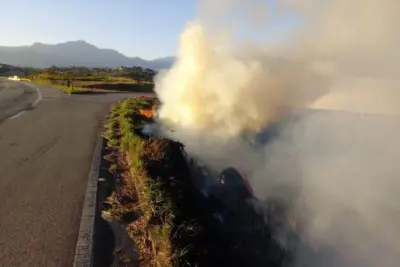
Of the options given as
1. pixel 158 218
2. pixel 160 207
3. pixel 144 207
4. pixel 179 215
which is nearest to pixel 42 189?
pixel 144 207

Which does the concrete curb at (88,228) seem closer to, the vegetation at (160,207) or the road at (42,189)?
the road at (42,189)

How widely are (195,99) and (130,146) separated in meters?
8.04

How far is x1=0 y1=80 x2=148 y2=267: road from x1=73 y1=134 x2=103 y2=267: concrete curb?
0.10 m

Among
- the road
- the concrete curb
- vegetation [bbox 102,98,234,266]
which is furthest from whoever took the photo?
the road

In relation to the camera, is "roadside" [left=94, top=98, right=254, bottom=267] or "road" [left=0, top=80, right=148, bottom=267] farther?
"road" [left=0, top=80, right=148, bottom=267]

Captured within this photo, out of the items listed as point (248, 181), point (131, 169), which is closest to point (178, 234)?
point (131, 169)

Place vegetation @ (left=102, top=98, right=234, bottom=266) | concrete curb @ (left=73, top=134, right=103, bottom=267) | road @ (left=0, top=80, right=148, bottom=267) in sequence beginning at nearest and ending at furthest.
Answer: concrete curb @ (left=73, top=134, right=103, bottom=267)
vegetation @ (left=102, top=98, right=234, bottom=266)
road @ (left=0, top=80, right=148, bottom=267)

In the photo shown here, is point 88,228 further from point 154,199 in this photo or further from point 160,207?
point 154,199

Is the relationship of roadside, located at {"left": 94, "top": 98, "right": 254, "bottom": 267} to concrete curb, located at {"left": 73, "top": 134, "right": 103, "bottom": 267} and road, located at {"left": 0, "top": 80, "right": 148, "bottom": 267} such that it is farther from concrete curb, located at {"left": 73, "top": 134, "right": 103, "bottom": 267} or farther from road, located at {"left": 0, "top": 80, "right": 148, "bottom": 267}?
road, located at {"left": 0, "top": 80, "right": 148, "bottom": 267}

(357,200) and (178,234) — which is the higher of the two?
(178,234)

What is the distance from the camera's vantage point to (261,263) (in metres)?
7.75

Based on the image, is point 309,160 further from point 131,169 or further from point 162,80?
point 162,80

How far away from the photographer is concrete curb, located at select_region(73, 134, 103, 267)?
623 cm

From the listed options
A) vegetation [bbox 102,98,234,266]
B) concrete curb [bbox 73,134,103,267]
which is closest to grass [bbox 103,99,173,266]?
vegetation [bbox 102,98,234,266]
